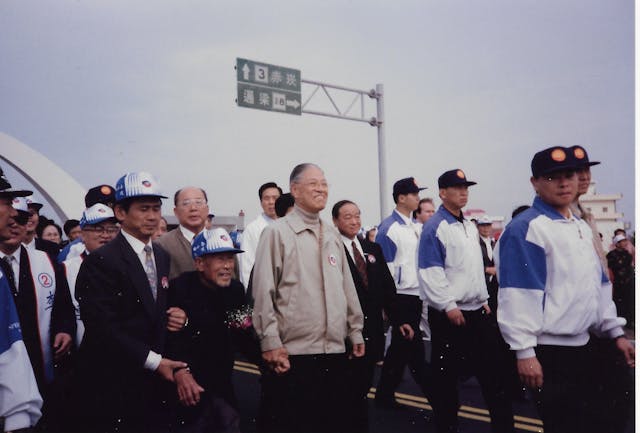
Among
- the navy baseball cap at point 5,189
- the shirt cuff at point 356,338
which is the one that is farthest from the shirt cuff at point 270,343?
the navy baseball cap at point 5,189

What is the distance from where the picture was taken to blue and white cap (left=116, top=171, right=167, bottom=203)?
3.14m

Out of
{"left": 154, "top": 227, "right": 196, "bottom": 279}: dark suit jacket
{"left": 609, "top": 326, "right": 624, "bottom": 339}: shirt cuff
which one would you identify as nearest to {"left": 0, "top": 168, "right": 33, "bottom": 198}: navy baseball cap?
{"left": 154, "top": 227, "right": 196, "bottom": 279}: dark suit jacket

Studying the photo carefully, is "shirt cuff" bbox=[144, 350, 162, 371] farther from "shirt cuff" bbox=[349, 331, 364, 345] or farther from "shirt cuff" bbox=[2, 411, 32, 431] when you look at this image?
"shirt cuff" bbox=[349, 331, 364, 345]

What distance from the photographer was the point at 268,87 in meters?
12.9

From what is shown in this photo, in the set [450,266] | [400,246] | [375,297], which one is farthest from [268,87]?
[375,297]

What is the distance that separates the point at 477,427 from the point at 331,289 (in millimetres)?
2467

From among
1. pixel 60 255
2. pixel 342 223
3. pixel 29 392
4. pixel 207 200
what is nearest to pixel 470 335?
pixel 342 223

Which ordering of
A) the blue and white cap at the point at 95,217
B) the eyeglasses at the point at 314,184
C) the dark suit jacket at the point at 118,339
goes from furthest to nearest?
the blue and white cap at the point at 95,217 < the eyeglasses at the point at 314,184 < the dark suit jacket at the point at 118,339

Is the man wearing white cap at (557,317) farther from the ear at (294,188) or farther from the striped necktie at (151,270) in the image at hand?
the striped necktie at (151,270)

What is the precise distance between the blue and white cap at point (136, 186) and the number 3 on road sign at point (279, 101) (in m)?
10.0

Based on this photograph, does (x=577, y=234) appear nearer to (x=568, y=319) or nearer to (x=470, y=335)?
(x=568, y=319)

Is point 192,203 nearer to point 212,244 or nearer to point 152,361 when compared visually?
point 212,244

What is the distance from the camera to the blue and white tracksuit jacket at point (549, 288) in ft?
9.59

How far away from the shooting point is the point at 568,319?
2916mm
